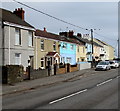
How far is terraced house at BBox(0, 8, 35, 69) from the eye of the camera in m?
24.4

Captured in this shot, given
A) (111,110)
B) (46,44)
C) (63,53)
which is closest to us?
(111,110)

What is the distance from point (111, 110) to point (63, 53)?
3176cm

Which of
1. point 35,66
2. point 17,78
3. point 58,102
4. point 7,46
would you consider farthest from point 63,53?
point 58,102

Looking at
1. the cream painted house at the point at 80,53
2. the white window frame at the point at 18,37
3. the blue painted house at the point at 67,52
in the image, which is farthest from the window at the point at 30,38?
the cream painted house at the point at 80,53

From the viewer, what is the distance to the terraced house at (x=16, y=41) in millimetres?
24406

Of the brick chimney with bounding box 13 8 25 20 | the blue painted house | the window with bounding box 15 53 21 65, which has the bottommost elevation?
the window with bounding box 15 53 21 65

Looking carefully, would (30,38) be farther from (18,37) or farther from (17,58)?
(17,58)

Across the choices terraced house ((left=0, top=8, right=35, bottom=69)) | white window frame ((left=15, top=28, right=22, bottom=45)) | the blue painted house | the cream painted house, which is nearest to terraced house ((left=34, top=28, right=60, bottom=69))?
terraced house ((left=0, top=8, right=35, bottom=69))

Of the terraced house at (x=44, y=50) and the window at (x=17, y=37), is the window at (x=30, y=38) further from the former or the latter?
the window at (x=17, y=37)

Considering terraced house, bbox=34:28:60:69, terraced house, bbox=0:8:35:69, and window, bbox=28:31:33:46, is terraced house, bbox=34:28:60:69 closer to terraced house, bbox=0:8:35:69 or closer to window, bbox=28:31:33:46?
window, bbox=28:31:33:46

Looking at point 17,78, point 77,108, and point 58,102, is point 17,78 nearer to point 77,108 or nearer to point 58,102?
point 58,102

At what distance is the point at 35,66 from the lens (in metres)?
30.3

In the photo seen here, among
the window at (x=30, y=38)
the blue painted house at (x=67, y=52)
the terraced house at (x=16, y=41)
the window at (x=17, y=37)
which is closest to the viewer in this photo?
the terraced house at (x=16, y=41)

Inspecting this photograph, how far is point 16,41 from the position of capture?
26547 mm
